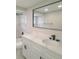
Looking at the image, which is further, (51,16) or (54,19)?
(51,16)


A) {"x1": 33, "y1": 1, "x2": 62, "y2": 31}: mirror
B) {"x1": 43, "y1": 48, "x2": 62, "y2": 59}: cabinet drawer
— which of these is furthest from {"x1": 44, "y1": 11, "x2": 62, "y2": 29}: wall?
{"x1": 43, "y1": 48, "x2": 62, "y2": 59}: cabinet drawer

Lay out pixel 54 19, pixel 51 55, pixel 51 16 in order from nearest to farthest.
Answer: pixel 51 55 < pixel 54 19 < pixel 51 16

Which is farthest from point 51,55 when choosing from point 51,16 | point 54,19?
point 51,16

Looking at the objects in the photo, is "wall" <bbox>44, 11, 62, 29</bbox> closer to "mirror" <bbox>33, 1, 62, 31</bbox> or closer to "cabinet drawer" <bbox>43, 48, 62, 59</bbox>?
"mirror" <bbox>33, 1, 62, 31</bbox>

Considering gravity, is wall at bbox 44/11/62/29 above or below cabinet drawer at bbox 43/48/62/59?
above

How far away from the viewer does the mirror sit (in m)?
1.95

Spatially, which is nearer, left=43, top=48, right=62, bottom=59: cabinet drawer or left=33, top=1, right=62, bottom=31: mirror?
left=43, top=48, right=62, bottom=59: cabinet drawer

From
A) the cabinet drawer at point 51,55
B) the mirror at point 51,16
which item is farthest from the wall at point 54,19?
the cabinet drawer at point 51,55

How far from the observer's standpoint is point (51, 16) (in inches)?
87.9

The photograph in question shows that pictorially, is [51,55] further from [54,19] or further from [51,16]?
[51,16]

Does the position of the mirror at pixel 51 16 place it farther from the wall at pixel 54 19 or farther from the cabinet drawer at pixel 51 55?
the cabinet drawer at pixel 51 55
